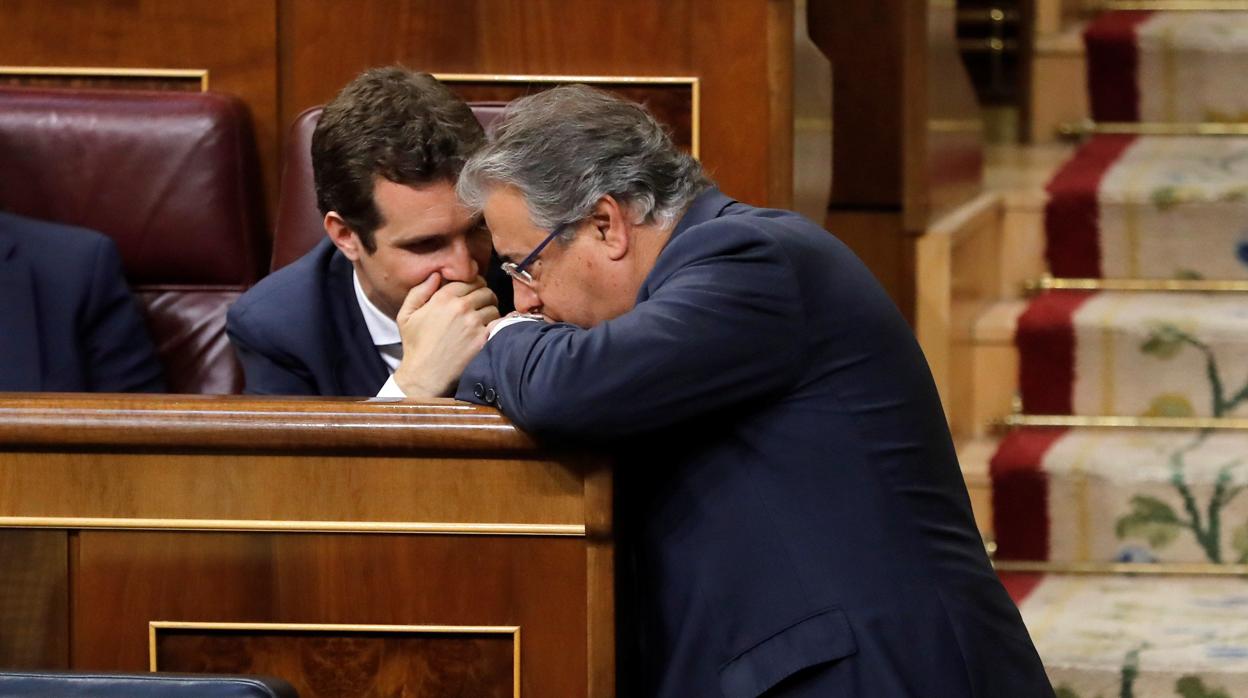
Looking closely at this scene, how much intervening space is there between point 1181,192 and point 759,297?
2052 millimetres

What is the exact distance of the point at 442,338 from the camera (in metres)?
1.82

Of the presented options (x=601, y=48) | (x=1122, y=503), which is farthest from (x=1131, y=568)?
(x=601, y=48)

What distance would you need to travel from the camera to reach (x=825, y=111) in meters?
2.67

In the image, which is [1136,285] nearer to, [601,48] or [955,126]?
[955,126]

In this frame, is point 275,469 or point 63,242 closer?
point 275,469

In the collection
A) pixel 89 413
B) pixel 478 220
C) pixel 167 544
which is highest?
pixel 478 220

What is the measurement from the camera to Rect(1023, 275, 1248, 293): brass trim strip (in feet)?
10.9

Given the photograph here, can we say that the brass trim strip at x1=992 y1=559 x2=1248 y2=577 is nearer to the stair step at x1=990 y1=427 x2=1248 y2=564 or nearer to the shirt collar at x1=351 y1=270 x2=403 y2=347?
the stair step at x1=990 y1=427 x2=1248 y2=564

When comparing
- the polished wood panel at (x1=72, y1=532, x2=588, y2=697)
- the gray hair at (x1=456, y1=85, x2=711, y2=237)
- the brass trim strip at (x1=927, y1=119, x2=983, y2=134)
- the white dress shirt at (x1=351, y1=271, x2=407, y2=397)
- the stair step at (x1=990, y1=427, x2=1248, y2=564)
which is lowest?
the stair step at (x1=990, y1=427, x2=1248, y2=564)

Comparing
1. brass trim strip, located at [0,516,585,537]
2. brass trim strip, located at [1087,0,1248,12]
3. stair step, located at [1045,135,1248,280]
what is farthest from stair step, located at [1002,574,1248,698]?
brass trim strip, located at [1087,0,1248,12]

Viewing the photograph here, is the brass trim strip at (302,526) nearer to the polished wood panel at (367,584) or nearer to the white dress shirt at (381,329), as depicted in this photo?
the polished wood panel at (367,584)

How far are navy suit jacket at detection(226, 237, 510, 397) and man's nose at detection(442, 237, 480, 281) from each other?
0.30ft

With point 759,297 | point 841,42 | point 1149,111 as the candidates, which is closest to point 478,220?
point 759,297

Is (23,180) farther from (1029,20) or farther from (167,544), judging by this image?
(1029,20)
